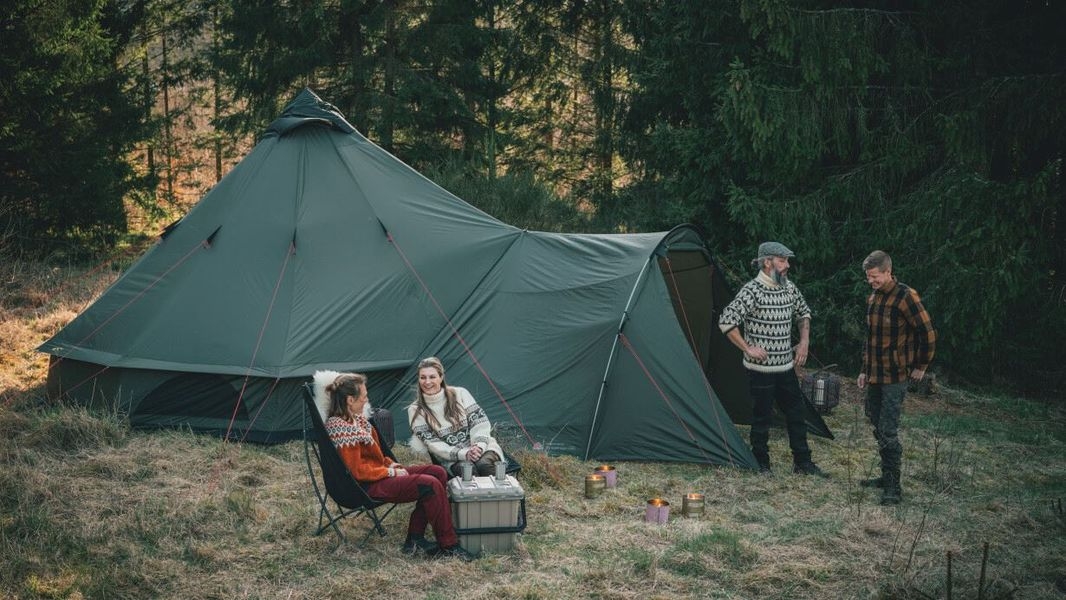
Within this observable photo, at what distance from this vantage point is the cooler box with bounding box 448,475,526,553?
4.36 m

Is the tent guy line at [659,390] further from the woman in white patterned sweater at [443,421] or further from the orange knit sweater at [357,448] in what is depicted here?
the orange knit sweater at [357,448]

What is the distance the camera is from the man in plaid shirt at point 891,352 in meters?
5.21

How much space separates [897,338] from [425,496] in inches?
116

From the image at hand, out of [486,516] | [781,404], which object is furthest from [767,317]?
[486,516]

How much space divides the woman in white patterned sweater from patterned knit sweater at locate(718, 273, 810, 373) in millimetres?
1796

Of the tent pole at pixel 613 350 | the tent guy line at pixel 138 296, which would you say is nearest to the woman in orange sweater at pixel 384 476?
the tent pole at pixel 613 350

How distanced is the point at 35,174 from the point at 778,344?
11165 mm

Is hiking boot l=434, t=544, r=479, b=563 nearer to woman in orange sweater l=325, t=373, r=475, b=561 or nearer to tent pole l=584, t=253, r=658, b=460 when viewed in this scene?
woman in orange sweater l=325, t=373, r=475, b=561

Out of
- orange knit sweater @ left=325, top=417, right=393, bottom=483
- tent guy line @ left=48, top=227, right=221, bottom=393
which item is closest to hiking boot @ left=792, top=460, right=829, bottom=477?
orange knit sweater @ left=325, top=417, right=393, bottom=483

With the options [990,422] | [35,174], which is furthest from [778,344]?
[35,174]

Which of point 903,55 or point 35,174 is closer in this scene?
point 903,55

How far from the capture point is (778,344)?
5.78 meters

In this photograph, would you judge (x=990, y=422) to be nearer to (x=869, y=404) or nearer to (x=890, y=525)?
(x=869, y=404)

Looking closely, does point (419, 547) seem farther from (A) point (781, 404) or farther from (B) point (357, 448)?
(A) point (781, 404)
